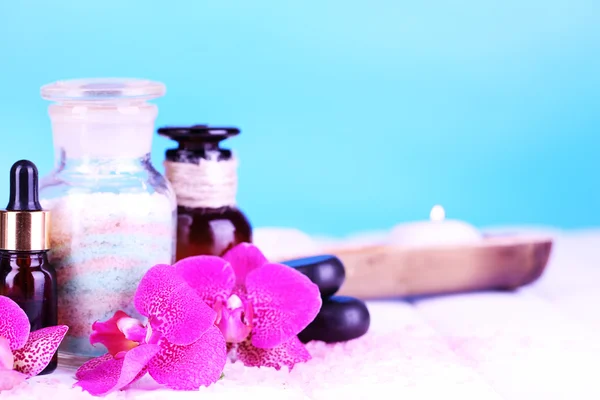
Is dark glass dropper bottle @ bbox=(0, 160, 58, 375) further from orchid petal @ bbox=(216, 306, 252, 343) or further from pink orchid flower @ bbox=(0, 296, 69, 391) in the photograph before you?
orchid petal @ bbox=(216, 306, 252, 343)

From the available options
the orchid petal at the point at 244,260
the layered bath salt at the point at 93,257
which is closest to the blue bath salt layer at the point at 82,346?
the layered bath salt at the point at 93,257

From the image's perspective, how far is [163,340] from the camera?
0.73 metres

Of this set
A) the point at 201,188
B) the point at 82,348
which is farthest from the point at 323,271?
the point at 82,348

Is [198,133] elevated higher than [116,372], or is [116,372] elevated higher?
[198,133]

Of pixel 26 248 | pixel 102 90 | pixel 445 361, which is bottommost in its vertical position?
pixel 445 361

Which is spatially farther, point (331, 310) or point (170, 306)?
point (331, 310)

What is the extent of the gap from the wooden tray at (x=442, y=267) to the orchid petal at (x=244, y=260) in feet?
0.82

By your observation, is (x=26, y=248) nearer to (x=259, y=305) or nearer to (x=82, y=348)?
(x=82, y=348)

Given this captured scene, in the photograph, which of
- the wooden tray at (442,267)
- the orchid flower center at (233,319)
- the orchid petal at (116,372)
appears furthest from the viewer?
the wooden tray at (442,267)

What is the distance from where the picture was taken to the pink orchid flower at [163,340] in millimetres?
714

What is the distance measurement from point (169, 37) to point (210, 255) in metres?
0.98

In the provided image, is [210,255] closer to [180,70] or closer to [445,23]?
[180,70]

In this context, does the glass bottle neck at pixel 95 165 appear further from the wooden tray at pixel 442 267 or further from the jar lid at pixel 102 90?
the wooden tray at pixel 442 267

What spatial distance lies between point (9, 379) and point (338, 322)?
323mm
